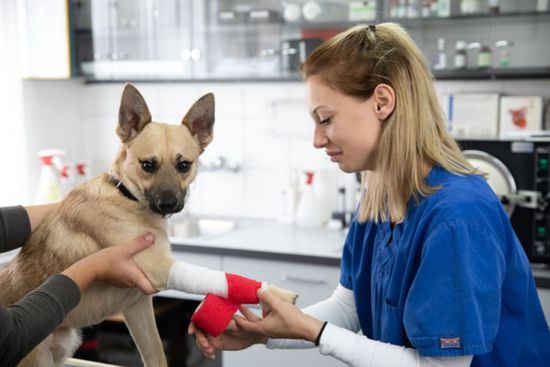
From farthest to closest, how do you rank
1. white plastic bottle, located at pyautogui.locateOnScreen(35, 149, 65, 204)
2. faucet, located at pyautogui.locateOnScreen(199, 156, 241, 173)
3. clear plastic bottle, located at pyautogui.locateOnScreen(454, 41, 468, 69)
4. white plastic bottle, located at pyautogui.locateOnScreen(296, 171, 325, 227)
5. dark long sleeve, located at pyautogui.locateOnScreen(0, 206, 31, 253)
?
faucet, located at pyautogui.locateOnScreen(199, 156, 241, 173), white plastic bottle, located at pyautogui.locateOnScreen(35, 149, 65, 204), white plastic bottle, located at pyautogui.locateOnScreen(296, 171, 325, 227), clear plastic bottle, located at pyautogui.locateOnScreen(454, 41, 468, 69), dark long sleeve, located at pyautogui.locateOnScreen(0, 206, 31, 253)

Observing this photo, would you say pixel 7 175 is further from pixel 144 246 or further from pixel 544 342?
pixel 544 342

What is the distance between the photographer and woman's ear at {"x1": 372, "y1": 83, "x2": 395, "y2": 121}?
3.98ft

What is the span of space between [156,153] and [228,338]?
0.44 m

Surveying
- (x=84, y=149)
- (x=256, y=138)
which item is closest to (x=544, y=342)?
(x=256, y=138)

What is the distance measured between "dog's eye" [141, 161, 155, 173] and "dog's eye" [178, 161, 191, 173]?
0.07 meters

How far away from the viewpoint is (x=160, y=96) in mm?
3410

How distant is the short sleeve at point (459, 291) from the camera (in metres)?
1.10

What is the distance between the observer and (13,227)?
1427mm

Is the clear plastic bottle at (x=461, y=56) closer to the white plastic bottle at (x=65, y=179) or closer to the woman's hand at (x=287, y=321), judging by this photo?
the woman's hand at (x=287, y=321)

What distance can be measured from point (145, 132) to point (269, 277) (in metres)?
1.27

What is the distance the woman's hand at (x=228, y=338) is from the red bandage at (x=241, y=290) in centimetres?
10

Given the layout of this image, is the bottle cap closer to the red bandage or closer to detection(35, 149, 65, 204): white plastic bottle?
the red bandage

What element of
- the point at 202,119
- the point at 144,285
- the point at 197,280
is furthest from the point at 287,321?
the point at 202,119

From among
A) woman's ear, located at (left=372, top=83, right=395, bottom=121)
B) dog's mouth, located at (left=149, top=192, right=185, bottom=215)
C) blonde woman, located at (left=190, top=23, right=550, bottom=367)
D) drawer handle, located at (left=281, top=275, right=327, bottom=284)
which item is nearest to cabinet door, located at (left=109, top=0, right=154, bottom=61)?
drawer handle, located at (left=281, top=275, right=327, bottom=284)
